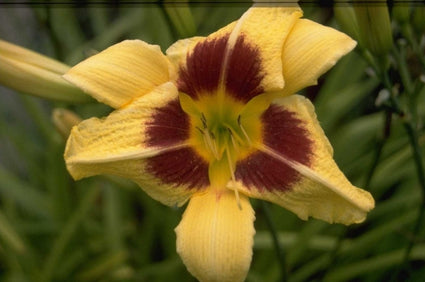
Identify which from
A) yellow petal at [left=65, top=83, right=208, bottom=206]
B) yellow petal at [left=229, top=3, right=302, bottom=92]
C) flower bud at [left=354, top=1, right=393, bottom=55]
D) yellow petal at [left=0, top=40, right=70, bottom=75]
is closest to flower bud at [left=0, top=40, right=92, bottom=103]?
yellow petal at [left=0, top=40, right=70, bottom=75]

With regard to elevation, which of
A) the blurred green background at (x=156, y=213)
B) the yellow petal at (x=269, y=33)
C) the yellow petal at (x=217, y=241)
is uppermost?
the yellow petal at (x=269, y=33)

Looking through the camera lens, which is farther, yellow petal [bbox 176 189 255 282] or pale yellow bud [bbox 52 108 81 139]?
pale yellow bud [bbox 52 108 81 139]

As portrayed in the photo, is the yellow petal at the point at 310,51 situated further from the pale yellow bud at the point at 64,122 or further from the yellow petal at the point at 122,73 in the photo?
the pale yellow bud at the point at 64,122

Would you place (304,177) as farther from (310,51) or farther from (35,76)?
(35,76)

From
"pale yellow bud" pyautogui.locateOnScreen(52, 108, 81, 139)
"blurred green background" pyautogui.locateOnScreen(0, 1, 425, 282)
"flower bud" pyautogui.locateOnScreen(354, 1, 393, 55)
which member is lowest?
"blurred green background" pyautogui.locateOnScreen(0, 1, 425, 282)

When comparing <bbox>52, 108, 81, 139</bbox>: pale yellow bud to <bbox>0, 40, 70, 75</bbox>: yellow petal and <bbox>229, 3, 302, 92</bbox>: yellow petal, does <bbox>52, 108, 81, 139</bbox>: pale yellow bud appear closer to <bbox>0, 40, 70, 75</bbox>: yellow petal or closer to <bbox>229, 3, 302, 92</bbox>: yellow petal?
<bbox>0, 40, 70, 75</bbox>: yellow petal

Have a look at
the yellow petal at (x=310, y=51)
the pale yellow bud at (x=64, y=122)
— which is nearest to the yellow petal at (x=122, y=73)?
the yellow petal at (x=310, y=51)

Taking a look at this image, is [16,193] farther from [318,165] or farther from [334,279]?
[318,165]
